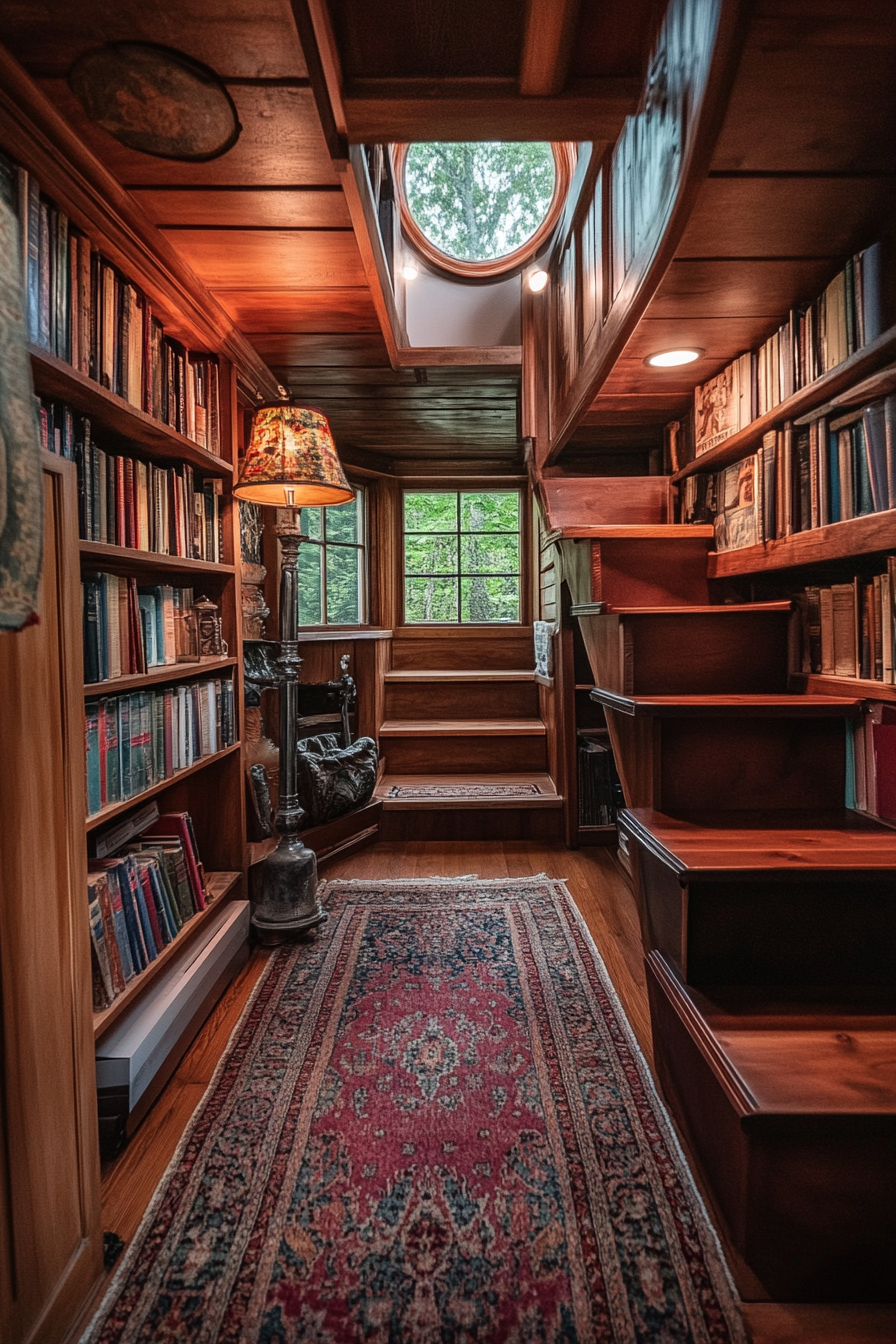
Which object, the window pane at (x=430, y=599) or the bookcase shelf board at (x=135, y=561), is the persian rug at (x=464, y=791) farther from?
the bookcase shelf board at (x=135, y=561)

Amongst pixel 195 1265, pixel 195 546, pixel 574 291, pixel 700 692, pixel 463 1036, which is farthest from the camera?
pixel 574 291

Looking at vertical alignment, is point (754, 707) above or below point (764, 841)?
above

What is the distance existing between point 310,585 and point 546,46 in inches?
109

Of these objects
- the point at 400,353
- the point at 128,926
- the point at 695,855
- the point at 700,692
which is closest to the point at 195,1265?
the point at 128,926

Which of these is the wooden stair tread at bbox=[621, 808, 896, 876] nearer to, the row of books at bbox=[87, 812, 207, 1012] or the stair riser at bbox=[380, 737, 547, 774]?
the row of books at bbox=[87, 812, 207, 1012]

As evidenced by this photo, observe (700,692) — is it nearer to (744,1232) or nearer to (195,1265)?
(744,1232)

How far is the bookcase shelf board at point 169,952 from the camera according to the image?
4.57 ft

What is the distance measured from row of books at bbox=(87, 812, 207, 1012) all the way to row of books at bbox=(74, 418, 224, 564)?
784mm

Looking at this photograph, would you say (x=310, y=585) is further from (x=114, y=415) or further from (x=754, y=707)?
(x=754, y=707)

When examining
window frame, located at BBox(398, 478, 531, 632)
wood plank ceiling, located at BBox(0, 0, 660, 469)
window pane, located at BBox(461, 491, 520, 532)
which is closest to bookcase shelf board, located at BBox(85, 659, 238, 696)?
wood plank ceiling, located at BBox(0, 0, 660, 469)

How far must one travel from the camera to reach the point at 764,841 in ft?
4.65

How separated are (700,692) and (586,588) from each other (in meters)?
0.53

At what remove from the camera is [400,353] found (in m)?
2.68

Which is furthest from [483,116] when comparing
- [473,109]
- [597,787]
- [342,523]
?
[342,523]
